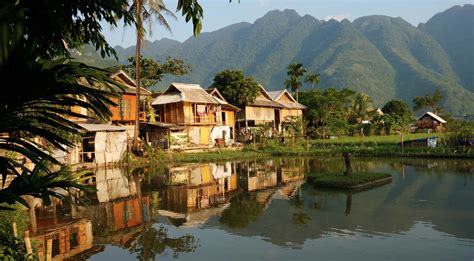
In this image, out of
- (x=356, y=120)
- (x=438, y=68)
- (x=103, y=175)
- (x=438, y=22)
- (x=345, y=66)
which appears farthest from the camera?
(x=438, y=22)

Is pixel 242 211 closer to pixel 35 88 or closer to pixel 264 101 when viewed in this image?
pixel 35 88

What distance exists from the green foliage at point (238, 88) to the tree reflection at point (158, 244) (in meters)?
29.9

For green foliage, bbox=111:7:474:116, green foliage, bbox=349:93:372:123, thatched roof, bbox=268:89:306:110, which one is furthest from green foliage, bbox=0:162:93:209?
green foliage, bbox=111:7:474:116

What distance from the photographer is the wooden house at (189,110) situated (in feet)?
112

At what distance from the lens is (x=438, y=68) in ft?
444

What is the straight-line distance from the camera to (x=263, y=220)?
12250 millimetres

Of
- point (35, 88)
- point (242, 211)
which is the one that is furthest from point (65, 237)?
point (35, 88)

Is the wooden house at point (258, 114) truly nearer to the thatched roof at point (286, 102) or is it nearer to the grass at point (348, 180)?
the thatched roof at point (286, 102)

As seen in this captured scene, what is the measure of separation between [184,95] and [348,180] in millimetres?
19859

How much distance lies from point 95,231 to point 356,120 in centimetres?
4693

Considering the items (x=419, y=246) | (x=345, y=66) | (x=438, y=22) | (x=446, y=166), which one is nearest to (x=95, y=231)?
(x=419, y=246)

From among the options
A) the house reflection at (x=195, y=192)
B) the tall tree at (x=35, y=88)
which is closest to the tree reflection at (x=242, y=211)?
the house reflection at (x=195, y=192)

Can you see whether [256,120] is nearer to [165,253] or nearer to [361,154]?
[361,154]

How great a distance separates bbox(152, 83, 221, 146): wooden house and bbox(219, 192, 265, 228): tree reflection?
1803 centimetres
